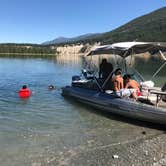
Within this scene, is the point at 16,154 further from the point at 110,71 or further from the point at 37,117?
the point at 110,71

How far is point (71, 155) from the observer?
28.7ft

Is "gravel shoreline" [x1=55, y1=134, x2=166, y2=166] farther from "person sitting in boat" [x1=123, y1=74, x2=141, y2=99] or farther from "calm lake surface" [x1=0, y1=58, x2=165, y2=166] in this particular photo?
"person sitting in boat" [x1=123, y1=74, x2=141, y2=99]

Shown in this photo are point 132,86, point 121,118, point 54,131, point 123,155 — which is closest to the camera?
point 123,155

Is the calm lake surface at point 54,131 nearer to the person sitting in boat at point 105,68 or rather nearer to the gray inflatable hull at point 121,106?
the gray inflatable hull at point 121,106

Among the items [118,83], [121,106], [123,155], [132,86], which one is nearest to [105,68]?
[118,83]

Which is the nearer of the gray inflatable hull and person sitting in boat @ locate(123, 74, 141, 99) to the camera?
the gray inflatable hull

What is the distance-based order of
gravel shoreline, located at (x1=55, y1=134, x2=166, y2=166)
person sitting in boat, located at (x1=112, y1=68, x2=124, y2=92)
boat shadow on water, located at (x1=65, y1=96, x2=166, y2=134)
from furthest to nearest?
person sitting in boat, located at (x1=112, y1=68, x2=124, y2=92)
boat shadow on water, located at (x1=65, y1=96, x2=166, y2=134)
gravel shoreline, located at (x1=55, y1=134, x2=166, y2=166)

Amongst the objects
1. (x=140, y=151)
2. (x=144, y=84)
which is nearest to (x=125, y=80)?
(x=144, y=84)

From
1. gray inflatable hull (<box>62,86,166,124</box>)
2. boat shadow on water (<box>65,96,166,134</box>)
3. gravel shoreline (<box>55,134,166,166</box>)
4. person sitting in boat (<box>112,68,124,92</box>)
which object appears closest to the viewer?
gravel shoreline (<box>55,134,166,166</box>)

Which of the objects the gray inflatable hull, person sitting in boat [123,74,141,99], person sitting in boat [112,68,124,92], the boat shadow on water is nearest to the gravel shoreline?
the gray inflatable hull

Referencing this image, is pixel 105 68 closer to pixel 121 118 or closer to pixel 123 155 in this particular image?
pixel 121 118

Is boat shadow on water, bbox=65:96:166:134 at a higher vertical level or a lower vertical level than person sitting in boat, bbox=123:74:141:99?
lower

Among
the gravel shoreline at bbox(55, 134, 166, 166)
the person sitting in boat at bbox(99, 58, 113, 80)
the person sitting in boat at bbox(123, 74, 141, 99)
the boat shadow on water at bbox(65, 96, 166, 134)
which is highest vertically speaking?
the person sitting in boat at bbox(99, 58, 113, 80)

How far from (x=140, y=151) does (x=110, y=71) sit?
292 inches
